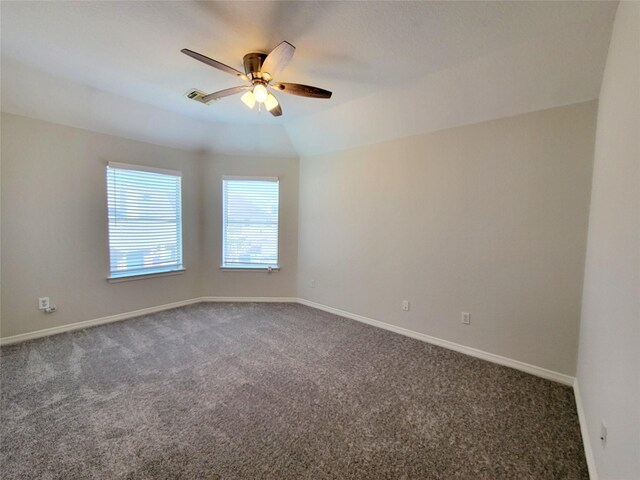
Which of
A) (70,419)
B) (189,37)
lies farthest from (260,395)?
(189,37)

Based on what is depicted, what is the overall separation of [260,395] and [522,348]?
2.42m

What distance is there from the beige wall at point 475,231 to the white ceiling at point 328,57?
0.29 metres

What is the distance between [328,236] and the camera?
13.8 feet

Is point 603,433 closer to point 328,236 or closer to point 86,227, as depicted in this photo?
point 328,236

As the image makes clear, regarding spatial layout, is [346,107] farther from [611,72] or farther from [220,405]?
[220,405]

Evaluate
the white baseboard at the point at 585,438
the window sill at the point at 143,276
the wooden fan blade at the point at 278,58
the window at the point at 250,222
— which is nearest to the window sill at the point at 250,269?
the window at the point at 250,222

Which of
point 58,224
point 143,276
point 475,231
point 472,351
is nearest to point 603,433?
point 472,351

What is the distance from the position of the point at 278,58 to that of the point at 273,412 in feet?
8.11

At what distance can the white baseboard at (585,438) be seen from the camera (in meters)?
1.50

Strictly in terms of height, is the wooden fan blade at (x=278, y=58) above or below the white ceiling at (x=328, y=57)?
below

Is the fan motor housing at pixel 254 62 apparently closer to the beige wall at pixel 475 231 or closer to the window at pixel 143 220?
the beige wall at pixel 475 231

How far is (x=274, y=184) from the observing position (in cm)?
452

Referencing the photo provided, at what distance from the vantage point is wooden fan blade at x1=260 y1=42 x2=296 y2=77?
1757 millimetres

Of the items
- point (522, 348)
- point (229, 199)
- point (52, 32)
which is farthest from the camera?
point (229, 199)
